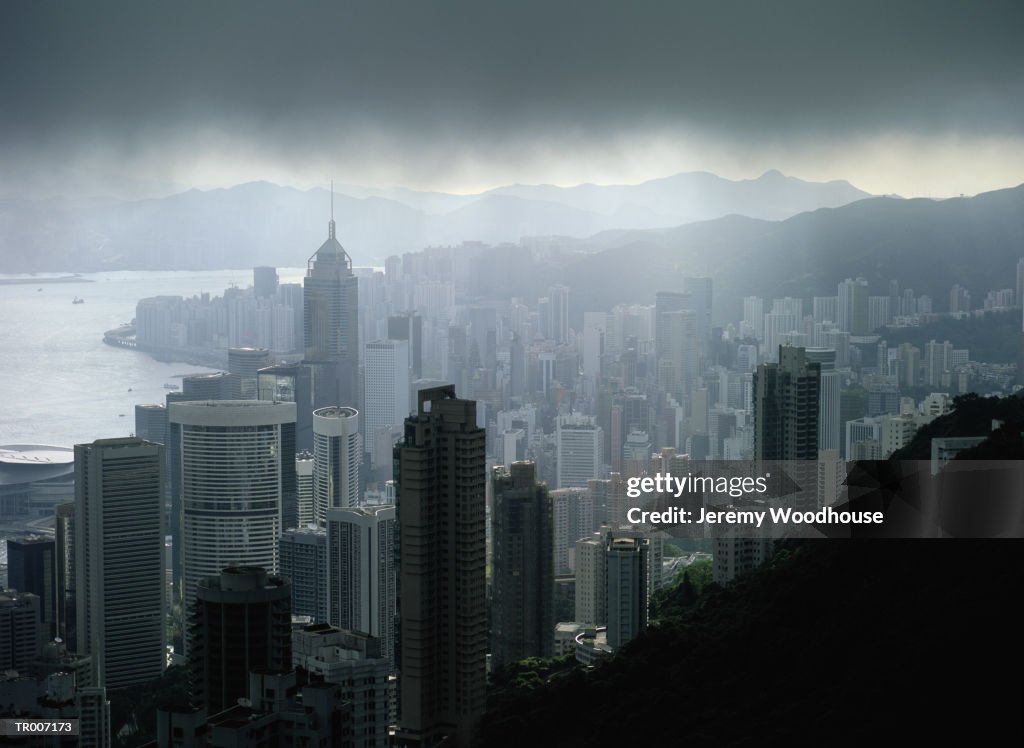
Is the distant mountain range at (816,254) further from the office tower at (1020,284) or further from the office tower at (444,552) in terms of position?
the office tower at (444,552)

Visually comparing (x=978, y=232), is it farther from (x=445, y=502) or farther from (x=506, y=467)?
(x=445, y=502)

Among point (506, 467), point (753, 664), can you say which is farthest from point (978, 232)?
point (753, 664)

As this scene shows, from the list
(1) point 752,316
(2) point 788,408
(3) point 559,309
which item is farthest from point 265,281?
(2) point 788,408

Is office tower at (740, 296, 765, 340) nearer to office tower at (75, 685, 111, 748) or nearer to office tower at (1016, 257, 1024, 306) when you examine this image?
office tower at (1016, 257, 1024, 306)

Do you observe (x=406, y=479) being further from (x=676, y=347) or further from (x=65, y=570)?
(x=676, y=347)

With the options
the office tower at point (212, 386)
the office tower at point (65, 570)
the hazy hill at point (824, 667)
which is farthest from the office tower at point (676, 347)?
the office tower at point (65, 570)

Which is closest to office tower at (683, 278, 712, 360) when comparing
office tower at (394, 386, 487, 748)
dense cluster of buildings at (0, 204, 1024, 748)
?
dense cluster of buildings at (0, 204, 1024, 748)
